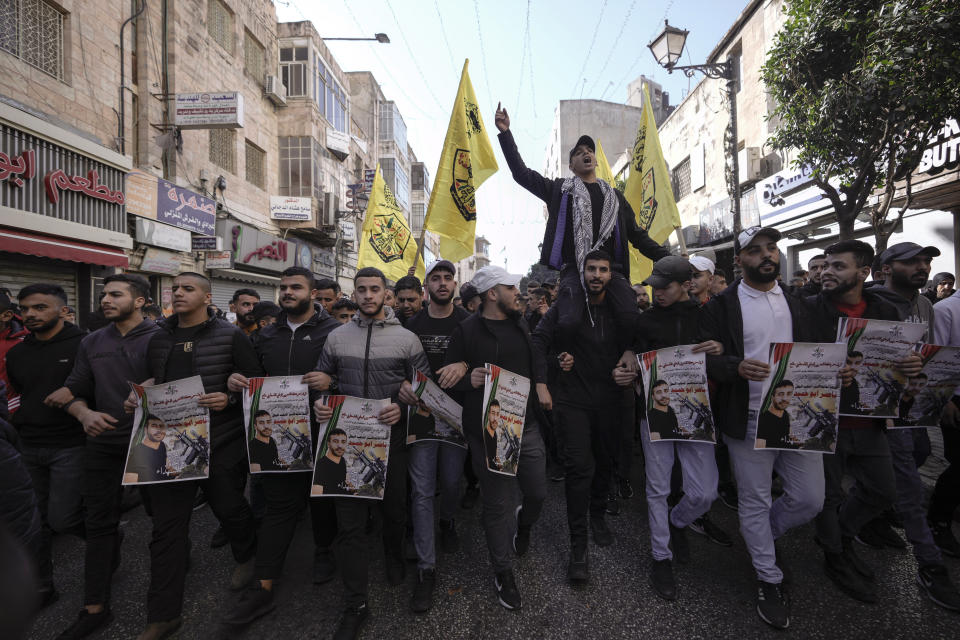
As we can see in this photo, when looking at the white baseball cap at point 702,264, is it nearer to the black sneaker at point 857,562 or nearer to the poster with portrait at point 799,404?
the poster with portrait at point 799,404

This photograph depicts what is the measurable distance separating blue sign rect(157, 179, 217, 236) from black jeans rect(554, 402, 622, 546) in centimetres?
1275

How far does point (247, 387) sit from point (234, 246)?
14358 mm

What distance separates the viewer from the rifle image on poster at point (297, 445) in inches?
114

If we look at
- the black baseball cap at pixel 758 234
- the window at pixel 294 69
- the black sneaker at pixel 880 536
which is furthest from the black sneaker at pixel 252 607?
the window at pixel 294 69

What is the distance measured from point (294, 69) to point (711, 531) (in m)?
23.4

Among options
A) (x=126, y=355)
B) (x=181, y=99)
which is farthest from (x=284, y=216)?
(x=126, y=355)

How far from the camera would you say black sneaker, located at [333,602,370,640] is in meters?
2.55

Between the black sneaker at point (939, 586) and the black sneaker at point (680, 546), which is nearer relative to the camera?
the black sneaker at point (939, 586)

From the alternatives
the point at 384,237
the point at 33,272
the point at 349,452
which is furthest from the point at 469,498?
the point at 33,272

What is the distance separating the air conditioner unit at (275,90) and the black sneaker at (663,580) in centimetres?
2044

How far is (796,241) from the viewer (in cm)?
1396

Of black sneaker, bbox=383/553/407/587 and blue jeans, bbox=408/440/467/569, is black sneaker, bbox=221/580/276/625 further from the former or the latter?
blue jeans, bbox=408/440/467/569

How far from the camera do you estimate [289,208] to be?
1852 cm


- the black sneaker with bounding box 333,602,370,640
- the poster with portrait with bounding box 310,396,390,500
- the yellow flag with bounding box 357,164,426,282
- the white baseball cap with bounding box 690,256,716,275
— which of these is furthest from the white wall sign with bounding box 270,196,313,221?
the black sneaker with bounding box 333,602,370,640
